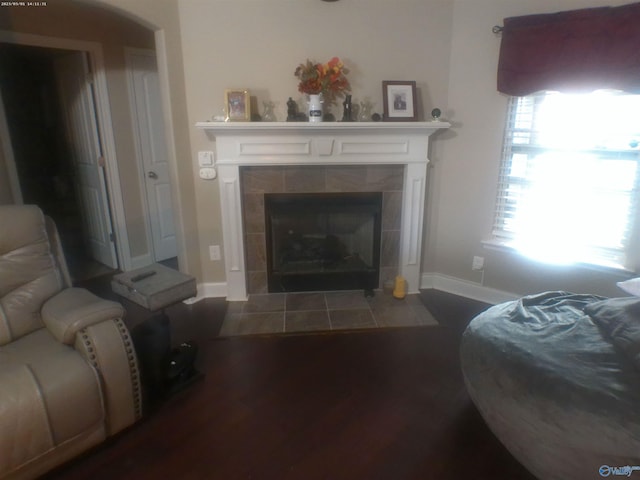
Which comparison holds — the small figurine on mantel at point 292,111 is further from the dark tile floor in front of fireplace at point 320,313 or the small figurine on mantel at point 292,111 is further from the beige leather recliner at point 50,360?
the beige leather recliner at point 50,360

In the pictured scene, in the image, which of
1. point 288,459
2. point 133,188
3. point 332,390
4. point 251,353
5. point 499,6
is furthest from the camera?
Answer: point 133,188

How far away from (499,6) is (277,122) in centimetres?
174

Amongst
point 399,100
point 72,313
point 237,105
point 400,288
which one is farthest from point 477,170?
point 72,313

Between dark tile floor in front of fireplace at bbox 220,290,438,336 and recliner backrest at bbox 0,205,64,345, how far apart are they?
1133 mm

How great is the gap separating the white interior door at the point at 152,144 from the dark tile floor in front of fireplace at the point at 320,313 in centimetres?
137

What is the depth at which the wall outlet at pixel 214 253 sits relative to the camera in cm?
327

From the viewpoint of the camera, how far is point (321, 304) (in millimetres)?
3203

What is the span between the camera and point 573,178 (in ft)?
9.02

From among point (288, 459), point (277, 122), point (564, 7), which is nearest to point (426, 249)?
point (277, 122)

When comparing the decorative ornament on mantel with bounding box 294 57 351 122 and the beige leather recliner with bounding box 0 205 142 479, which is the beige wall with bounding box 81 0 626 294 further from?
the beige leather recliner with bounding box 0 205 142 479

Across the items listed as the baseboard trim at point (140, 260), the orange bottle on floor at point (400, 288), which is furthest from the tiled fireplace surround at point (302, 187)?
the baseboard trim at point (140, 260)

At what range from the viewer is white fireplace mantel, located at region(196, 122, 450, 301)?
291 centimetres

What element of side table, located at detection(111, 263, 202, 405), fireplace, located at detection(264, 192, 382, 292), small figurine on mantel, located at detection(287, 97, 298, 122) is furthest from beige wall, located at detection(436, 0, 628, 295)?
side table, located at detection(111, 263, 202, 405)

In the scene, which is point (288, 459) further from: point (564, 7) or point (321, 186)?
point (564, 7)
